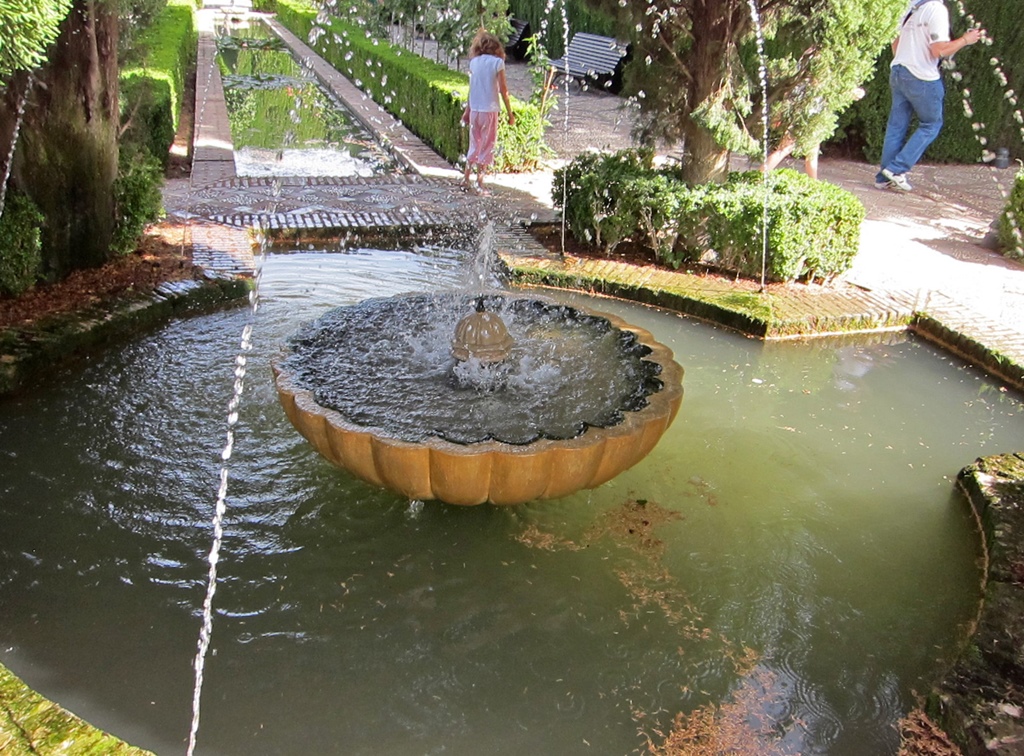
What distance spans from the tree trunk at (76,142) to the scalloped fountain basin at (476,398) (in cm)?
281

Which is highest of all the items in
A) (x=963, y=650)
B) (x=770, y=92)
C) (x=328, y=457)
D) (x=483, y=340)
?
(x=770, y=92)

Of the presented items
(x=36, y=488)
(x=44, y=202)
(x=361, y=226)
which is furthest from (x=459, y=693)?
(x=361, y=226)

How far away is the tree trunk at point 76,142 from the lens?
5.91 m

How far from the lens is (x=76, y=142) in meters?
6.22

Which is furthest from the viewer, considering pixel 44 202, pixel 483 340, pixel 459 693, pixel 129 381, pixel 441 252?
pixel 441 252

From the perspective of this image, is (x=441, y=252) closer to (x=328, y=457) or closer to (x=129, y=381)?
(x=129, y=381)

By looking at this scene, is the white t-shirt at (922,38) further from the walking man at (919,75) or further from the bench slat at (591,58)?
the bench slat at (591,58)

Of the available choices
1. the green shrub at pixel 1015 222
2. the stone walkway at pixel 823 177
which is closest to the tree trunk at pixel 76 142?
the stone walkway at pixel 823 177

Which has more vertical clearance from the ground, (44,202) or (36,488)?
(44,202)

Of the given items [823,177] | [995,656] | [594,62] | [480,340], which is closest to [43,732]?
[480,340]

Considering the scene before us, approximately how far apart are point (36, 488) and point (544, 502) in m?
2.43

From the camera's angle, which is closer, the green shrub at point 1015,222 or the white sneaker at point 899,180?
the green shrub at point 1015,222

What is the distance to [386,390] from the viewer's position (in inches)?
164

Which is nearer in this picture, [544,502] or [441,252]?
[544,502]
